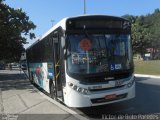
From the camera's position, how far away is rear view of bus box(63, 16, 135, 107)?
10.9m

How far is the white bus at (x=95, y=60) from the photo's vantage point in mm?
10914

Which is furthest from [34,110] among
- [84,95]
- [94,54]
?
[94,54]

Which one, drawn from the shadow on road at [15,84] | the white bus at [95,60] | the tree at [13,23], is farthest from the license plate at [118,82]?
the tree at [13,23]

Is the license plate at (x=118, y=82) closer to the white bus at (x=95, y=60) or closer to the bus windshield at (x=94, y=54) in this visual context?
the white bus at (x=95, y=60)

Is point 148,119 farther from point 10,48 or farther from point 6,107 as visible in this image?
point 10,48

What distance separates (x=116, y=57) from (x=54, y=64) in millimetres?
2872

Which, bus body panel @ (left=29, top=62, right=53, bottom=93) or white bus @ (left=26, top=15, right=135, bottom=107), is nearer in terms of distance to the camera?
white bus @ (left=26, top=15, right=135, bottom=107)

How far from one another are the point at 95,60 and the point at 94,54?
19 centimetres

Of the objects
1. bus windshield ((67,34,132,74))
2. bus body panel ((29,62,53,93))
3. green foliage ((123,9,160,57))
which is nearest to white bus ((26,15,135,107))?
bus windshield ((67,34,132,74))

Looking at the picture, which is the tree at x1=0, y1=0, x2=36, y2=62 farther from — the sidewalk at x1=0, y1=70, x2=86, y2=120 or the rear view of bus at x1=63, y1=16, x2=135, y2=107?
the rear view of bus at x1=63, y1=16, x2=135, y2=107

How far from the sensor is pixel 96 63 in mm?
11148

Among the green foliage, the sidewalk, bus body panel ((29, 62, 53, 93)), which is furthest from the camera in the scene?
the green foliage

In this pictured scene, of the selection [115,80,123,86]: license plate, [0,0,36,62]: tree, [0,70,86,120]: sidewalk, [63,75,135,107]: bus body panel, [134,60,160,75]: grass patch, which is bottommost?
[0,70,86,120]: sidewalk

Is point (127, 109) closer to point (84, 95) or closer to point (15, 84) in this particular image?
point (84, 95)
